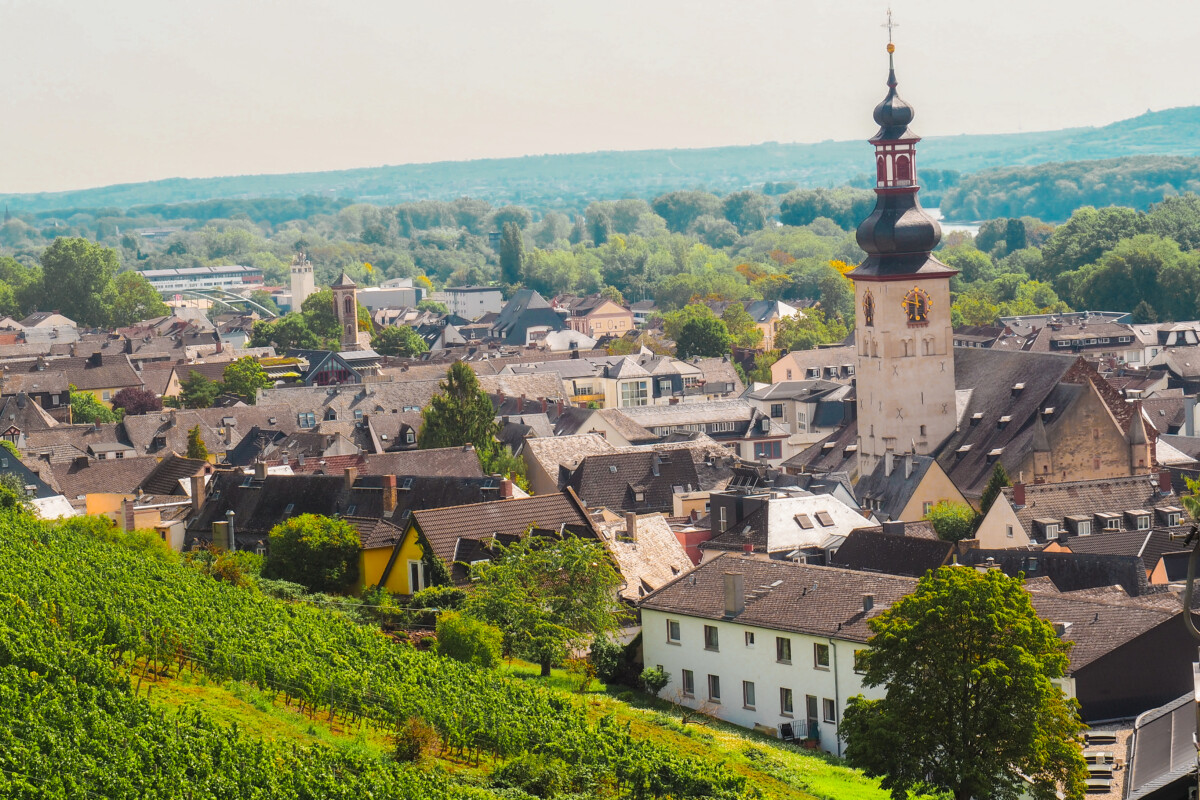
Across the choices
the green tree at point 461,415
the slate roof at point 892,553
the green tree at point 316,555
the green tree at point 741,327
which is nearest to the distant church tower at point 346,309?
the green tree at point 741,327

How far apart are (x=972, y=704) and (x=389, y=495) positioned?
100.0 ft

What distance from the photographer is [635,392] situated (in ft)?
406

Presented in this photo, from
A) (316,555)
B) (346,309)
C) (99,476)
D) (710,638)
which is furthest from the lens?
(346,309)

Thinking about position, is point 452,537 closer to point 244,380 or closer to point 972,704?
point 972,704

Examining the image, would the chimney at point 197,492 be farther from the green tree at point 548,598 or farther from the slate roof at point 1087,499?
the slate roof at point 1087,499

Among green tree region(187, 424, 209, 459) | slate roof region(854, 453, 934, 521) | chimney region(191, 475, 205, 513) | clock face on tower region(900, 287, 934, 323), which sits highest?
clock face on tower region(900, 287, 934, 323)

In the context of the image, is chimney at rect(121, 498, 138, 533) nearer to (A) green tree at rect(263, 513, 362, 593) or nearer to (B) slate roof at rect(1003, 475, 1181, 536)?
(A) green tree at rect(263, 513, 362, 593)

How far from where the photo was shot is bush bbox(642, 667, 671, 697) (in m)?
49.9

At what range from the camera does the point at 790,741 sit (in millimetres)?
45969

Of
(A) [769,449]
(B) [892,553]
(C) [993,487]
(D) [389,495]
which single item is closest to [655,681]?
(B) [892,553]

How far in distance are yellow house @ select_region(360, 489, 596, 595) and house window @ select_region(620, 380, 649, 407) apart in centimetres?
6451

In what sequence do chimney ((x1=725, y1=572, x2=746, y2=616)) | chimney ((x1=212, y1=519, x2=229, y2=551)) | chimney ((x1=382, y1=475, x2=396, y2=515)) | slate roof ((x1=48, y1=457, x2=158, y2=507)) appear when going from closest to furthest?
chimney ((x1=725, y1=572, x2=746, y2=616))
chimney ((x1=382, y1=475, x2=396, y2=515))
chimney ((x1=212, y1=519, x2=229, y2=551))
slate roof ((x1=48, y1=457, x2=158, y2=507))

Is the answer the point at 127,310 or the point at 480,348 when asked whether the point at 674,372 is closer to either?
the point at 480,348

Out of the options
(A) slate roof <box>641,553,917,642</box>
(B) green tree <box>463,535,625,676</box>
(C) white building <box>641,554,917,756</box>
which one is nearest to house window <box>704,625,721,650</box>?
(C) white building <box>641,554,917,756</box>
